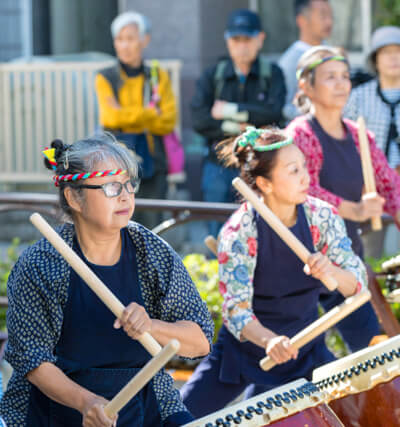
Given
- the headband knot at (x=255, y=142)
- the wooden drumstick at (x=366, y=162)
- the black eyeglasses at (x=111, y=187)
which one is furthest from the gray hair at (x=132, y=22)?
the black eyeglasses at (x=111, y=187)

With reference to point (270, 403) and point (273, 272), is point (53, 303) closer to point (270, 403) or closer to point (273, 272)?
point (270, 403)

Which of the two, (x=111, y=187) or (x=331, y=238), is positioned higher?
(x=111, y=187)

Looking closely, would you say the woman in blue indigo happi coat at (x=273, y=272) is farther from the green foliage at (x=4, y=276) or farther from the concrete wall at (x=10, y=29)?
the concrete wall at (x=10, y=29)

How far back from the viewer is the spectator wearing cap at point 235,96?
20.6ft

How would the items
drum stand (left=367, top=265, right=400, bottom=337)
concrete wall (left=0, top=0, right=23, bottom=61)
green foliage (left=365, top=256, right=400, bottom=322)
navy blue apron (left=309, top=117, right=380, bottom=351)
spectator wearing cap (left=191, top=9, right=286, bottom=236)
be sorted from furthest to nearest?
1. concrete wall (left=0, top=0, right=23, bottom=61)
2. spectator wearing cap (left=191, top=9, right=286, bottom=236)
3. green foliage (left=365, top=256, right=400, bottom=322)
4. navy blue apron (left=309, top=117, right=380, bottom=351)
5. drum stand (left=367, top=265, right=400, bottom=337)

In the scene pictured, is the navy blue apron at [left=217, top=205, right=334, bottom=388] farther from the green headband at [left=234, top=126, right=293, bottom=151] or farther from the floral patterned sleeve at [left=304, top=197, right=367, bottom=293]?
the green headband at [left=234, top=126, right=293, bottom=151]

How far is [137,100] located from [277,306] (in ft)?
10.9

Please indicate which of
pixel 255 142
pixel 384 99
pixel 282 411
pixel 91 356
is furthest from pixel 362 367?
pixel 384 99

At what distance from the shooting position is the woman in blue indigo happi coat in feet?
11.9

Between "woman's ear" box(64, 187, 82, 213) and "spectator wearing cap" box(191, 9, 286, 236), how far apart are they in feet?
11.3

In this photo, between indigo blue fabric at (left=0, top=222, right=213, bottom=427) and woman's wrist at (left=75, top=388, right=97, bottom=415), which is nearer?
woman's wrist at (left=75, top=388, right=97, bottom=415)

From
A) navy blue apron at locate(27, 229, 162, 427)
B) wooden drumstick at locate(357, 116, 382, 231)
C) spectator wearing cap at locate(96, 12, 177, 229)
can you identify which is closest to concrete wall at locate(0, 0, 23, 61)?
spectator wearing cap at locate(96, 12, 177, 229)

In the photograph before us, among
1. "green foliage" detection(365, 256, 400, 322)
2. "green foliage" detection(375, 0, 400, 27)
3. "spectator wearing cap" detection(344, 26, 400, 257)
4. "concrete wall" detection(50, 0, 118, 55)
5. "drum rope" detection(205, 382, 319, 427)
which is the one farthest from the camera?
"concrete wall" detection(50, 0, 118, 55)

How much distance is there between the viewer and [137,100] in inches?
265
